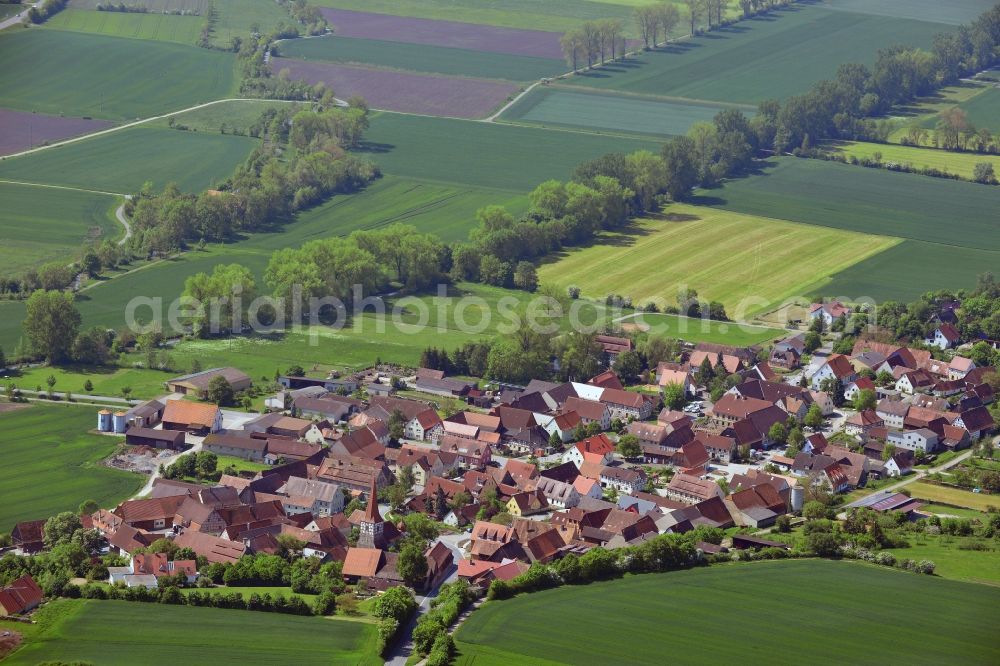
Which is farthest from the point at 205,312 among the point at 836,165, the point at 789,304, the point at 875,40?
the point at 875,40

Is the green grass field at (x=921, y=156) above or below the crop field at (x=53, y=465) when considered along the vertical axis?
above

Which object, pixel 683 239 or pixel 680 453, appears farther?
pixel 683 239

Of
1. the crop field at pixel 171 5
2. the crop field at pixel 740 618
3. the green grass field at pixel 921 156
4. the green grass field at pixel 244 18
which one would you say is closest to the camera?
the crop field at pixel 740 618

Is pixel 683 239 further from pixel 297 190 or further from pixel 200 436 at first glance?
pixel 200 436

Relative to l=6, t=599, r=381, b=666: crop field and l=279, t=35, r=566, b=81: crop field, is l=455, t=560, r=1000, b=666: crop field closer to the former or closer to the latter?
l=6, t=599, r=381, b=666: crop field

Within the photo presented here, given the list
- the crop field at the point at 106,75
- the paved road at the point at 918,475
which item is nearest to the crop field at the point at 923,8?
the crop field at the point at 106,75

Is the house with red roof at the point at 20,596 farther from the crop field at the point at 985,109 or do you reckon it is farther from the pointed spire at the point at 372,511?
the crop field at the point at 985,109
